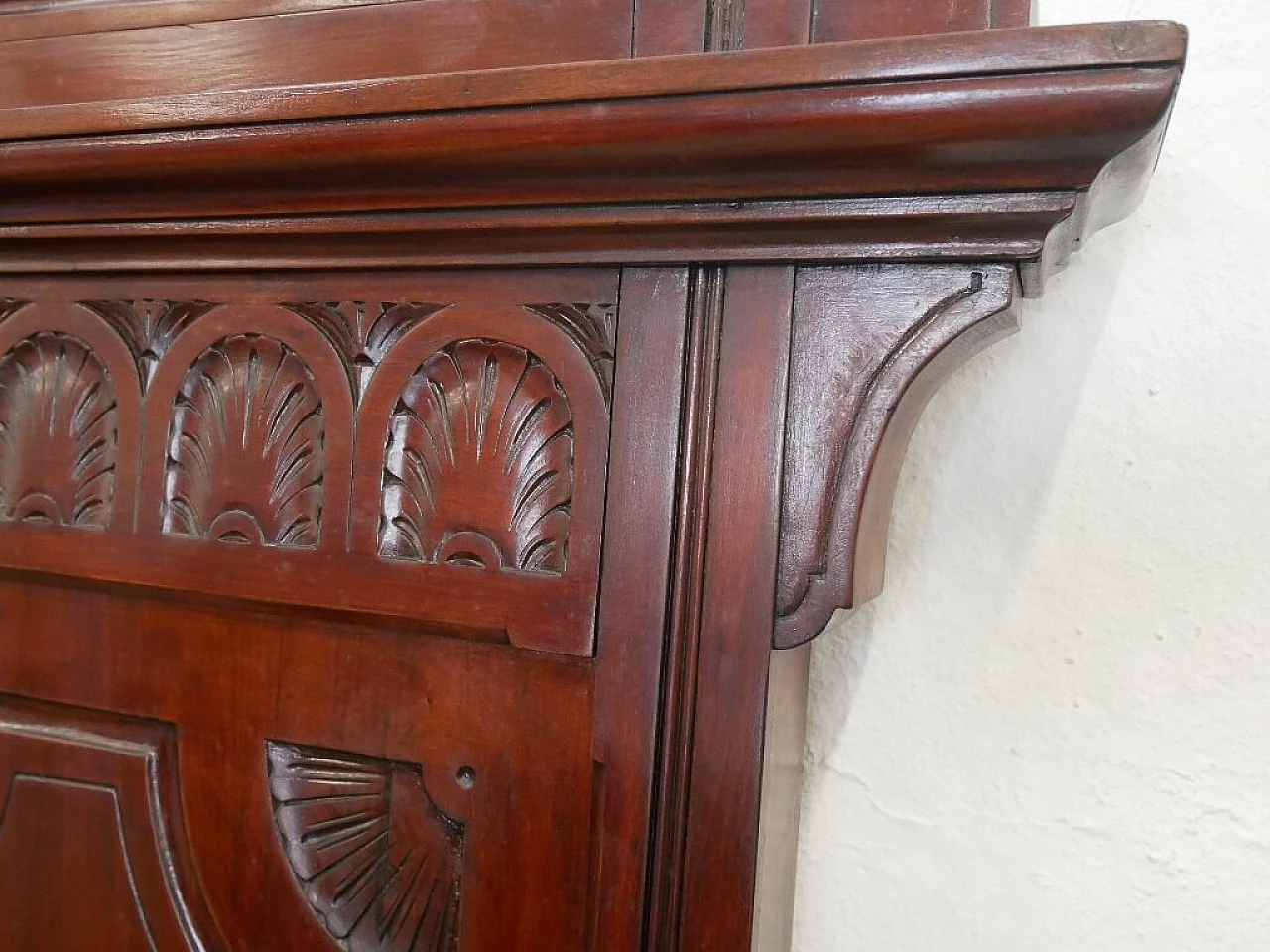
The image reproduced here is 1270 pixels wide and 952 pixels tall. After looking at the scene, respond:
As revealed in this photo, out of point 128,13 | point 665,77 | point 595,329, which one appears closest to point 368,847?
point 595,329

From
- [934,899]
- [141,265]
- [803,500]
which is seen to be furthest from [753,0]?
[934,899]

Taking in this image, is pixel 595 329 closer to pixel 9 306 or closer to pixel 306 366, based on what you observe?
pixel 306 366

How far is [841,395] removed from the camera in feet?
1.36

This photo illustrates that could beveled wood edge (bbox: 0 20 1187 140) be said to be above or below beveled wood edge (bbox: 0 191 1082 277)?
above

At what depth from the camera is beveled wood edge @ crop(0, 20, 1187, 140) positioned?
0.33 metres

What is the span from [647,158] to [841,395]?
0.13m

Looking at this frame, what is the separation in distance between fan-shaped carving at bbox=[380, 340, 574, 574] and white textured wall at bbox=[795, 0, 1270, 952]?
0.28 m

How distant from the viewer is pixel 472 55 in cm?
51

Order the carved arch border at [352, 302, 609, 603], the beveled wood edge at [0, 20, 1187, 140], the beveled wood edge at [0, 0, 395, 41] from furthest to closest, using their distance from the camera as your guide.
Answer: the beveled wood edge at [0, 0, 395, 41] < the carved arch border at [352, 302, 609, 603] < the beveled wood edge at [0, 20, 1187, 140]

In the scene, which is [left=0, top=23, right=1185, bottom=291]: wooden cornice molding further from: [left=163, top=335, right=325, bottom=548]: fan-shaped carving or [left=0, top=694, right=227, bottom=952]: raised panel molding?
[left=0, top=694, right=227, bottom=952]: raised panel molding

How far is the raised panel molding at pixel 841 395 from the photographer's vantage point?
1.34ft

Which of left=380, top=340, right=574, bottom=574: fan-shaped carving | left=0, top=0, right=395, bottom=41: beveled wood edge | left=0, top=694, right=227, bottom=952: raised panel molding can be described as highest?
left=0, top=0, right=395, bottom=41: beveled wood edge

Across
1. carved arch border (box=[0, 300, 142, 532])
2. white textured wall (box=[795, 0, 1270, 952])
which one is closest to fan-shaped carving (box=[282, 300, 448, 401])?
carved arch border (box=[0, 300, 142, 532])

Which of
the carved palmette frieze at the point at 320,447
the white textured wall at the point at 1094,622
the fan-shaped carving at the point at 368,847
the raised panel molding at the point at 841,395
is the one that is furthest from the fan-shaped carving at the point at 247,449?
the white textured wall at the point at 1094,622
